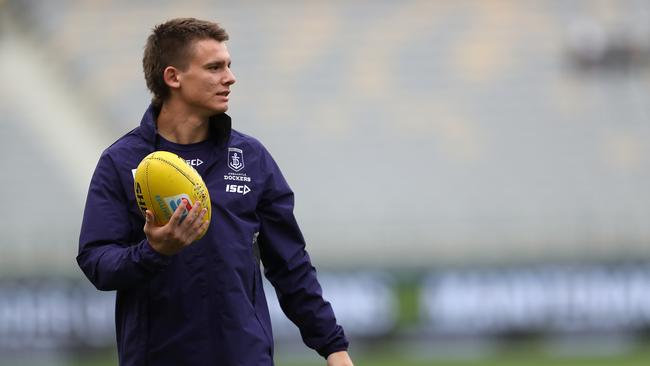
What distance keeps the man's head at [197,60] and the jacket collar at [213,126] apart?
7cm

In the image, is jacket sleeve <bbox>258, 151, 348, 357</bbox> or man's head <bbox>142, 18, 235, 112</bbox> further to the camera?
jacket sleeve <bbox>258, 151, 348, 357</bbox>

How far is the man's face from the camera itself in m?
3.92

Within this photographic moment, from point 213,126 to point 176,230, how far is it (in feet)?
1.94

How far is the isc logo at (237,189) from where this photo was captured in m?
3.92

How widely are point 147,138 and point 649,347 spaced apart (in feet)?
32.9

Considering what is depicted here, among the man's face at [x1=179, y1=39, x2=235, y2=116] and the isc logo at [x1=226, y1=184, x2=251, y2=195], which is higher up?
the man's face at [x1=179, y1=39, x2=235, y2=116]

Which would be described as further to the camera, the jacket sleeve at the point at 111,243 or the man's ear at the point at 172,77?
the man's ear at the point at 172,77

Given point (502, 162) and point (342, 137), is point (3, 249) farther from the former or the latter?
point (502, 162)

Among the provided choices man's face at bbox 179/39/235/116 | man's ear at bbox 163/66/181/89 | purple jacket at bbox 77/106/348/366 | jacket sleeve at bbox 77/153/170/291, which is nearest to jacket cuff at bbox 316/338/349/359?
purple jacket at bbox 77/106/348/366

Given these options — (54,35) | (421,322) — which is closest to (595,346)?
(421,322)

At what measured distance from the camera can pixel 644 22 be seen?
1750cm

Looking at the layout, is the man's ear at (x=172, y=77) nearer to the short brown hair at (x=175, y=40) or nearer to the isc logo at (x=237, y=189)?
the short brown hair at (x=175, y=40)

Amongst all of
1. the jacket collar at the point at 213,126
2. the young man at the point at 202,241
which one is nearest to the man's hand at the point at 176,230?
the young man at the point at 202,241

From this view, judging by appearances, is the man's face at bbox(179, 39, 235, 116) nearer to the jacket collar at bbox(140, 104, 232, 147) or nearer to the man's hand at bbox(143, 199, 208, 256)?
the jacket collar at bbox(140, 104, 232, 147)
